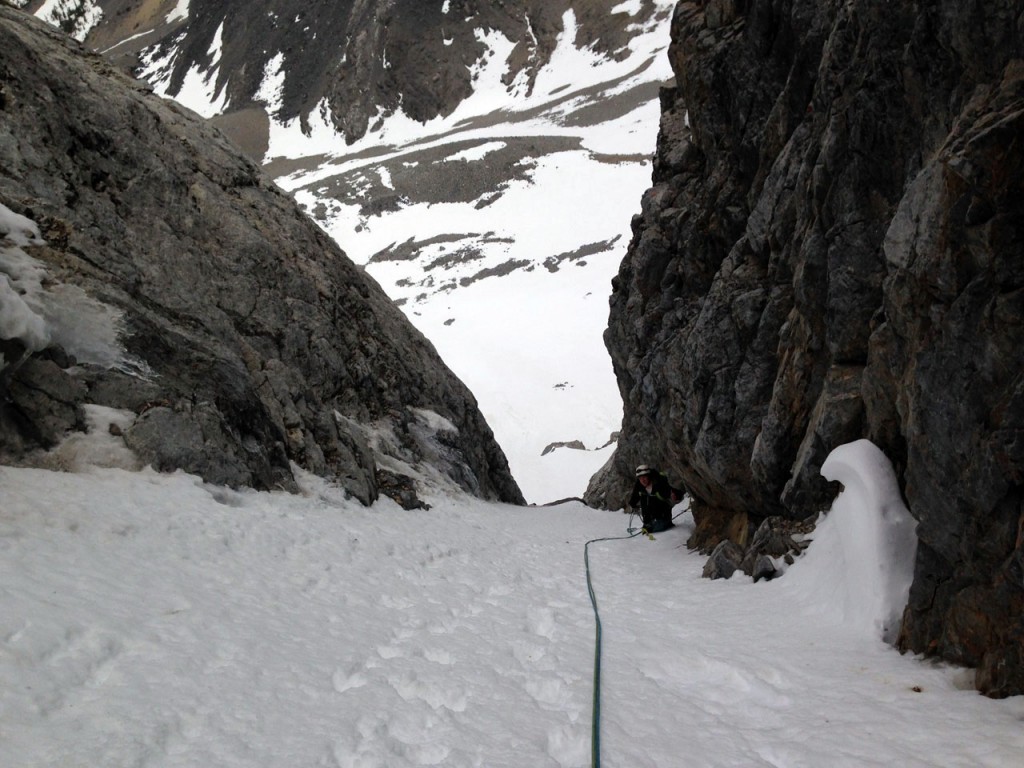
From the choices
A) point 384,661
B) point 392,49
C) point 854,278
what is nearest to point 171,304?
point 384,661

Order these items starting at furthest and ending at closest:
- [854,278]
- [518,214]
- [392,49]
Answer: [392,49]
[518,214]
[854,278]

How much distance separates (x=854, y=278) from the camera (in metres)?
6.56

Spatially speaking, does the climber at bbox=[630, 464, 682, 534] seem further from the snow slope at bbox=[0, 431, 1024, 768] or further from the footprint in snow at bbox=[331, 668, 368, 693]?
the footprint in snow at bbox=[331, 668, 368, 693]

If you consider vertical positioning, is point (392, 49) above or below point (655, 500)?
above

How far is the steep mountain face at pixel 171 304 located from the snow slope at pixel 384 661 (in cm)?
103

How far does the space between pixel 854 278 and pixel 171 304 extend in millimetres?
9624

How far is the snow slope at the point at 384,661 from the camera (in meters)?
3.28

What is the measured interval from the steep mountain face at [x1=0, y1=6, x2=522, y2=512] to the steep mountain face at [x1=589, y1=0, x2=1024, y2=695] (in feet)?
20.7

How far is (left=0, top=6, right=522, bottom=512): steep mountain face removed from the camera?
7.60 meters

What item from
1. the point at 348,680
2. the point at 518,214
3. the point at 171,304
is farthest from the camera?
the point at 518,214

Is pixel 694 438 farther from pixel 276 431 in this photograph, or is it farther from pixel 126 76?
pixel 126 76

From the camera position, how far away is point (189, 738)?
3141mm


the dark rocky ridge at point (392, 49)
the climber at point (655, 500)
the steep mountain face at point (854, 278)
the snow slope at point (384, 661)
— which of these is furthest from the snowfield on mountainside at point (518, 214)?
the snow slope at point (384, 661)

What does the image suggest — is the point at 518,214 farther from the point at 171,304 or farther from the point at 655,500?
the point at 171,304
